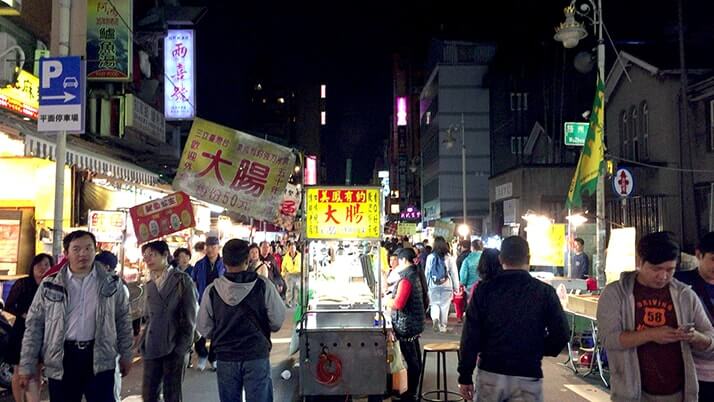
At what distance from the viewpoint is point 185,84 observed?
771 inches

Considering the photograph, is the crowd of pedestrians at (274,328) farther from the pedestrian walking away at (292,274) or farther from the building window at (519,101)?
the building window at (519,101)

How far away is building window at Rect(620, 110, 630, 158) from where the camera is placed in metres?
23.9

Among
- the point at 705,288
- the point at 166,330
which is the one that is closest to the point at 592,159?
the point at 705,288

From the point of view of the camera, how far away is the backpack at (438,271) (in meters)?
14.0

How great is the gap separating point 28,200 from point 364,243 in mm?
8838

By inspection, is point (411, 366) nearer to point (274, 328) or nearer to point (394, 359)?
point (394, 359)

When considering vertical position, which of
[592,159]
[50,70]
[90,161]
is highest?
[50,70]

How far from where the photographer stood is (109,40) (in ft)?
47.6

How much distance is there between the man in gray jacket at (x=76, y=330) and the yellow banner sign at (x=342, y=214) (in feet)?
10.3

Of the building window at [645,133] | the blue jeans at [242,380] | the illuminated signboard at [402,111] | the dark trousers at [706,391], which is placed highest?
the illuminated signboard at [402,111]

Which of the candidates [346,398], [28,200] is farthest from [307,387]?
[28,200]

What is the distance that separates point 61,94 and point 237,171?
8.31 ft

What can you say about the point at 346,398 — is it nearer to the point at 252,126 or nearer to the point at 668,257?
the point at 668,257

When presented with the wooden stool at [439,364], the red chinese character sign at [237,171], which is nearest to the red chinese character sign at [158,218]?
the red chinese character sign at [237,171]
